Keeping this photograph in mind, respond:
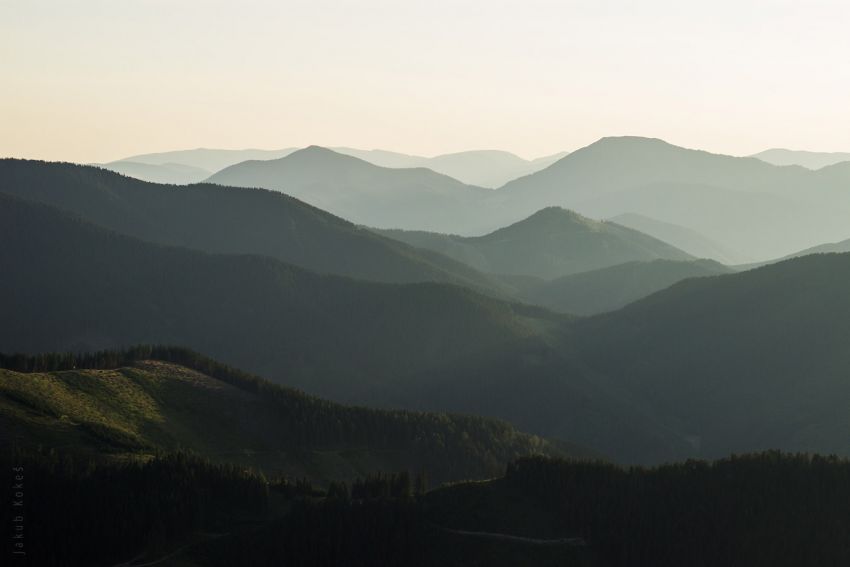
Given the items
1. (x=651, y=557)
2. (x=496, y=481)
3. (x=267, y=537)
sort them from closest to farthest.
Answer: (x=267, y=537)
(x=651, y=557)
(x=496, y=481)

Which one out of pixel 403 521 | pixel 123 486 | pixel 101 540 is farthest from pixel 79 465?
pixel 403 521

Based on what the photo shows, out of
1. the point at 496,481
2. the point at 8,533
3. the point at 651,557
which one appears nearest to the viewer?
the point at 8,533

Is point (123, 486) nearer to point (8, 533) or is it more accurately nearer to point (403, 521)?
point (8, 533)

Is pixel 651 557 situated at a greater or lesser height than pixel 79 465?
lesser

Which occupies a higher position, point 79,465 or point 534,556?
point 79,465

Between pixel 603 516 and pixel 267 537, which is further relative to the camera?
pixel 603 516

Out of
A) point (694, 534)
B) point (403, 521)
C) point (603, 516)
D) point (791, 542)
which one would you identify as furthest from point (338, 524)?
point (791, 542)

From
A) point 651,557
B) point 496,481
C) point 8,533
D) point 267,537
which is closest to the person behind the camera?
point 8,533

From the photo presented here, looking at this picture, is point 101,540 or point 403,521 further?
point 403,521

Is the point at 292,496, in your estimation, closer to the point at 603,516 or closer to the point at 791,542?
the point at 603,516
